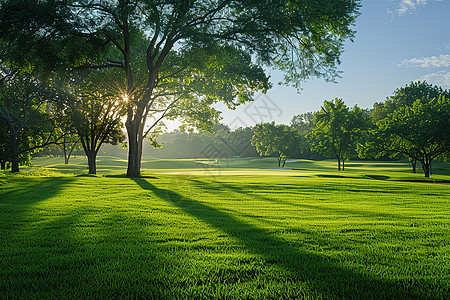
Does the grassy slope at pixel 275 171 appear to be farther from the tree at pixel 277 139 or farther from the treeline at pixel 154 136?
the tree at pixel 277 139

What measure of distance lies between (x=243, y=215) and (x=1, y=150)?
31.0 meters

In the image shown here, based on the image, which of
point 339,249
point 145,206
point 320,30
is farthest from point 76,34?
point 339,249

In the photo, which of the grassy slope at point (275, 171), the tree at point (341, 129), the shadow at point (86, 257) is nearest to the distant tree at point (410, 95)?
the grassy slope at point (275, 171)

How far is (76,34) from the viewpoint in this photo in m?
13.7

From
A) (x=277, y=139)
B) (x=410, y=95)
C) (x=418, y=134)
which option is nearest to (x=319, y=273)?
(x=418, y=134)

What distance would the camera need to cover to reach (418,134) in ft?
85.8

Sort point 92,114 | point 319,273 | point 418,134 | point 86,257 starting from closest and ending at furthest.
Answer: point 319,273 → point 86,257 → point 92,114 → point 418,134

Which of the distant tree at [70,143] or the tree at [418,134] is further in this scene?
the distant tree at [70,143]

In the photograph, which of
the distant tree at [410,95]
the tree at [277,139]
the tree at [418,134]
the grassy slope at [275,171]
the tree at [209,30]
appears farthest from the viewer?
the distant tree at [410,95]

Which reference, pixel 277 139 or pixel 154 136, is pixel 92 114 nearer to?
pixel 154 136

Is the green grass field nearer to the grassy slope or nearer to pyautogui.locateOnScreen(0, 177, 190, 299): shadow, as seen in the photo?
pyautogui.locateOnScreen(0, 177, 190, 299): shadow

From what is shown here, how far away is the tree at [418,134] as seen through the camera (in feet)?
83.9

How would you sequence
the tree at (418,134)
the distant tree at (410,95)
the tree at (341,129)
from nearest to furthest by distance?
1. the tree at (418,134)
2. the tree at (341,129)
3. the distant tree at (410,95)

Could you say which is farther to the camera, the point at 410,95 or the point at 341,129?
the point at 410,95
